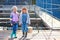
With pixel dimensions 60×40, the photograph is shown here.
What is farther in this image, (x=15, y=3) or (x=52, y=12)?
(x=15, y=3)

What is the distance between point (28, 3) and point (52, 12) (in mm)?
13205

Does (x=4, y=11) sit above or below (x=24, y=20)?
below

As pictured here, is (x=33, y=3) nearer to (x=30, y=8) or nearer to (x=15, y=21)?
(x=30, y=8)

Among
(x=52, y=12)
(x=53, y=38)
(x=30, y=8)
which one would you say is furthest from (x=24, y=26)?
(x=30, y=8)

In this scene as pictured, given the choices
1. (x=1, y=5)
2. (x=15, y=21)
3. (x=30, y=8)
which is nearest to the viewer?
(x=15, y=21)

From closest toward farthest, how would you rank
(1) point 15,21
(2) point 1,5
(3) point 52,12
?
(1) point 15,21 → (3) point 52,12 → (2) point 1,5

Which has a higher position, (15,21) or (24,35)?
(15,21)

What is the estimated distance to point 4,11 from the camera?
1257 inches

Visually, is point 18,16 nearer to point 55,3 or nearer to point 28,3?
point 55,3

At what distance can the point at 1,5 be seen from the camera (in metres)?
34.3

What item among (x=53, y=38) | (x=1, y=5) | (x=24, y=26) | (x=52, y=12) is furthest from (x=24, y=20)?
(x=1, y=5)

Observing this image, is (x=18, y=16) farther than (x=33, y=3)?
Result: No

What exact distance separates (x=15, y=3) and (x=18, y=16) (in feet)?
81.2

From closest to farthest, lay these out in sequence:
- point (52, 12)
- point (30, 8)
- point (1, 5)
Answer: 1. point (52, 12)
2. point (30, 8)
3. point (1, 5)
